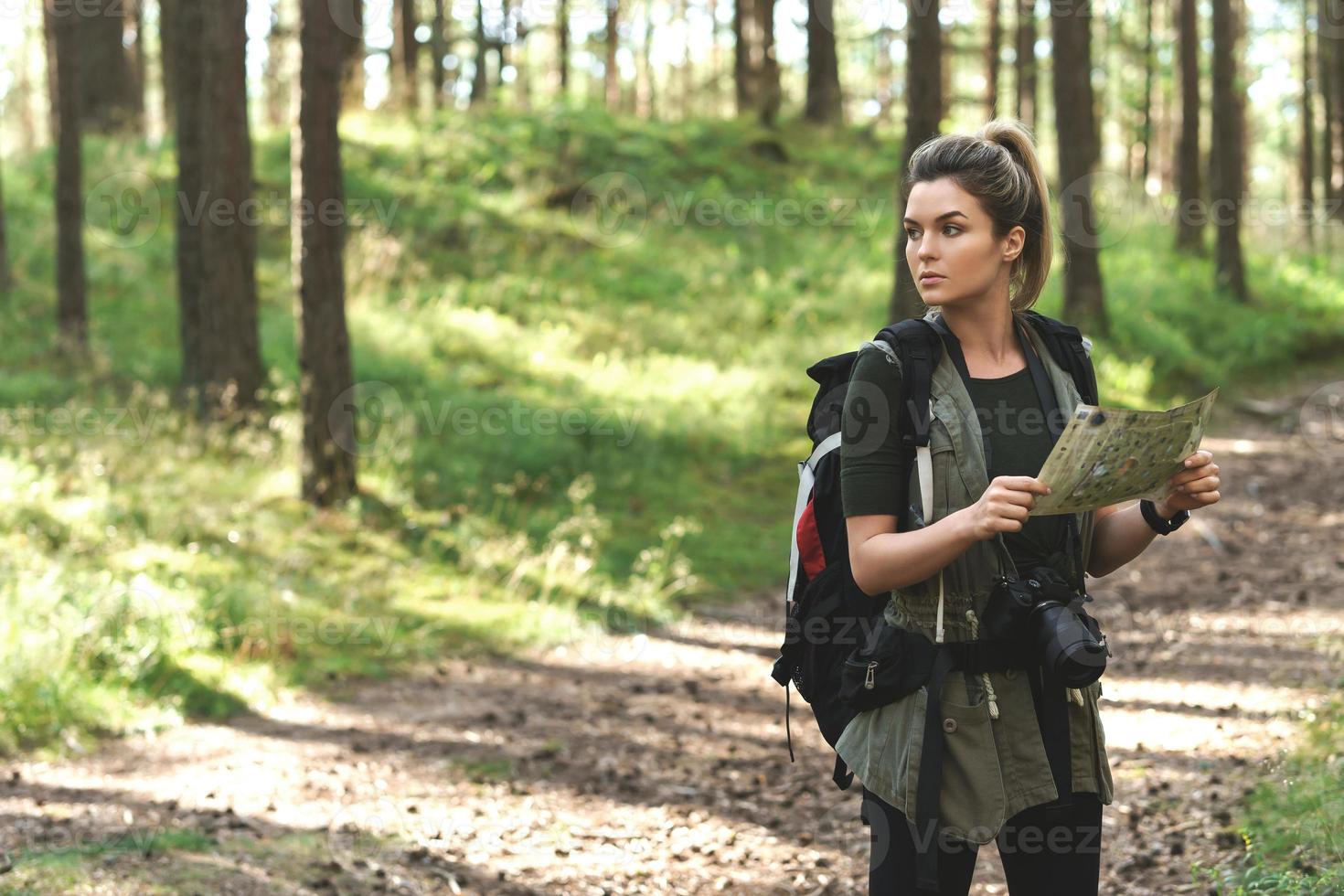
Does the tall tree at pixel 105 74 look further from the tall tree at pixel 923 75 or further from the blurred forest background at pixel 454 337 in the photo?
the tall tree at pixel 923 75

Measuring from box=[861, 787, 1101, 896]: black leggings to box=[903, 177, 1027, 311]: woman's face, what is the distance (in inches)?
43.7

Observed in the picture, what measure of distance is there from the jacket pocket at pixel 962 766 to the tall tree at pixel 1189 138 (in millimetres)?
19430

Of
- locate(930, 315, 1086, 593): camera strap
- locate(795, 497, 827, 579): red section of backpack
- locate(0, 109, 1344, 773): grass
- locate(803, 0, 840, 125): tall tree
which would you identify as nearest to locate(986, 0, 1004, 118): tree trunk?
locate(803, 0, 840, 125): tall tree

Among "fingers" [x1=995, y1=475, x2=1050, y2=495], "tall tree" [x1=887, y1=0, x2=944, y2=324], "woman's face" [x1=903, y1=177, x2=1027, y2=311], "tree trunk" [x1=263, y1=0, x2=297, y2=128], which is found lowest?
"fingers" [x1=995, y1=475, x2=1050, y2=495]

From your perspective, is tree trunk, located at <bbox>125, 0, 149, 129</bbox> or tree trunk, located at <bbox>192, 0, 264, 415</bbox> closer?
tree trunk, located at <bbox>192, 0, 264, 415</bbox>

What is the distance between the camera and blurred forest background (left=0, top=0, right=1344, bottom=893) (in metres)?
7.88

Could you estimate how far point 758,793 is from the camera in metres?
6.16

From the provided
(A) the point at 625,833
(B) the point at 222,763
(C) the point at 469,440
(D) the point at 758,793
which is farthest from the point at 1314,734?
(C) the point at 469,440

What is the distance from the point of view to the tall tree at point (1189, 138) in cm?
1938

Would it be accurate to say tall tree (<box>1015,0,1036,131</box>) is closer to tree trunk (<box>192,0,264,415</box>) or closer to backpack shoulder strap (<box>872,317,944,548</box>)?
tree trunk (<box>192,0,264,415</box>)

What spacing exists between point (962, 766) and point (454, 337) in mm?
11758

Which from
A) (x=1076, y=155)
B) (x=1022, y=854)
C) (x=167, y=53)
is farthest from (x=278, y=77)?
(x=1022, y=854)

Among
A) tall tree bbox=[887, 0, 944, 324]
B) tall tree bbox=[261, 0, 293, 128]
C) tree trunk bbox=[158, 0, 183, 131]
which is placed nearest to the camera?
tall tree bbox=[887, 0, 944, 324]

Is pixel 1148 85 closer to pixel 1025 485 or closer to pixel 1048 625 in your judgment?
pixel 1048 625
